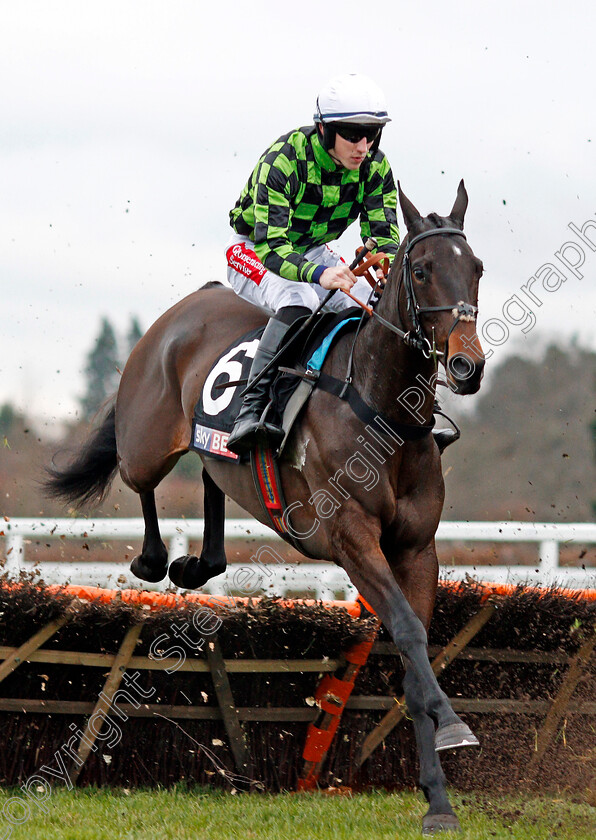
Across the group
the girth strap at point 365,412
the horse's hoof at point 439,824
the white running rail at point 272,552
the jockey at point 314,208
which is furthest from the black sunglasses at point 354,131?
the white running rail at point 272,552

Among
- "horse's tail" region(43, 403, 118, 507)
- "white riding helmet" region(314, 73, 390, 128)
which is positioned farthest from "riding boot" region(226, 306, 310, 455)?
"horse's tail" region(43, 403, 118, 507)

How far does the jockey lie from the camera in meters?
4.73

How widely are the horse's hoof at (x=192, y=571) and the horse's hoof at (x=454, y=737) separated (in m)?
2.50

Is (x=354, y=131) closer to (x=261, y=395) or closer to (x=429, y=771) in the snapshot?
(x=261, y=395)

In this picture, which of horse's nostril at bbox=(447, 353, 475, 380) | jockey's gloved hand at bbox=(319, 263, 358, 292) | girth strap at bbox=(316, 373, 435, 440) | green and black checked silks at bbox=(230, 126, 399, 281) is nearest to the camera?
horse's nostril at bbox=(447, 353, 475, 380)

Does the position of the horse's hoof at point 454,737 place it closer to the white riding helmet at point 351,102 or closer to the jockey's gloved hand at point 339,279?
the jockey's gloved hand at point 339,279

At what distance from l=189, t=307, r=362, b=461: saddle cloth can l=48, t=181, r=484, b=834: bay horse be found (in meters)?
0.06

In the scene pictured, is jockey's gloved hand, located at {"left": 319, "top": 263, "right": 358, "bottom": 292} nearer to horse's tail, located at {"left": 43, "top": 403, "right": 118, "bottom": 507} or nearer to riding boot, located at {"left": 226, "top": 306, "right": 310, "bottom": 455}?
riding boot, located at {"left": 226, "top": 306, "right": 310, "bottom": 455}

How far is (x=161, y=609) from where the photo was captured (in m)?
5.07

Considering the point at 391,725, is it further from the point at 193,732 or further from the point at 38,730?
the point at 38,730

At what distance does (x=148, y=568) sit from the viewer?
6.21 metres

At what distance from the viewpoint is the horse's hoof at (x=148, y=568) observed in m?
6.21

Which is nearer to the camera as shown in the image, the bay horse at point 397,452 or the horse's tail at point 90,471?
the bay horse at point 397,452

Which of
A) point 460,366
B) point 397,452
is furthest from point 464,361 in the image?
point 397,452
